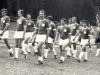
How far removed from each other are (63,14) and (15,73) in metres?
27.5

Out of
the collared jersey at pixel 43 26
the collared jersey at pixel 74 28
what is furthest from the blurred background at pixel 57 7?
the collared jersey at pixel 43 26

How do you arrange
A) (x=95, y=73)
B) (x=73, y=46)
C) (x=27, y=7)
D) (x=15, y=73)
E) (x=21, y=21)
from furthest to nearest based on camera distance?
1. (x=27, y=7)
2. (x=73, y=46)
3. (x=21, y=21)
4. (x=95, y=73)
5. (x=15, y=73)

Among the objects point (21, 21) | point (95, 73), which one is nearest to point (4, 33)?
point (21, 21)

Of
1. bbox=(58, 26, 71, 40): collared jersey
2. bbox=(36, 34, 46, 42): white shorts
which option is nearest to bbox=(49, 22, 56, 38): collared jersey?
bbox=(58, 26, 71, 40): collared jersey

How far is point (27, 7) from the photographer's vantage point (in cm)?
3600

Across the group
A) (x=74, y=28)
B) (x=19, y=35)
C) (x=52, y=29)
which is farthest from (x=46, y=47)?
(x=74, y=28)

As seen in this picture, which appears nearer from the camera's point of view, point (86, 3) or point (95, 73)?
point (95, 73)

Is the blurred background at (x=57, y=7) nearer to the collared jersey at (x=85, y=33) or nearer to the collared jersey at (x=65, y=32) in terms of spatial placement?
the collared jersey at (x=85, y=33)

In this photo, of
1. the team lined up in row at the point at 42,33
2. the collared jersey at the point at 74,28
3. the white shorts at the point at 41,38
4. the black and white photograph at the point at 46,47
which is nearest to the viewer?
the black and white photograph at the point at 46,47

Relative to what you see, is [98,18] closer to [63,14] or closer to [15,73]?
[63,14]

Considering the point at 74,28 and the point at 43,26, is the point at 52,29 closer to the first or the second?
the point at 74,28

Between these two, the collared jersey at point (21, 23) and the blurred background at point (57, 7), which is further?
the blurred background at point (57, 7)

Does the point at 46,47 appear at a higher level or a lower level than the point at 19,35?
lower

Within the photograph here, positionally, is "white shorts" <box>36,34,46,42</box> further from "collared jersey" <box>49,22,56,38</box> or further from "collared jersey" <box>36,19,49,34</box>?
"collared jersey" <box>49,22,56,38</box>
